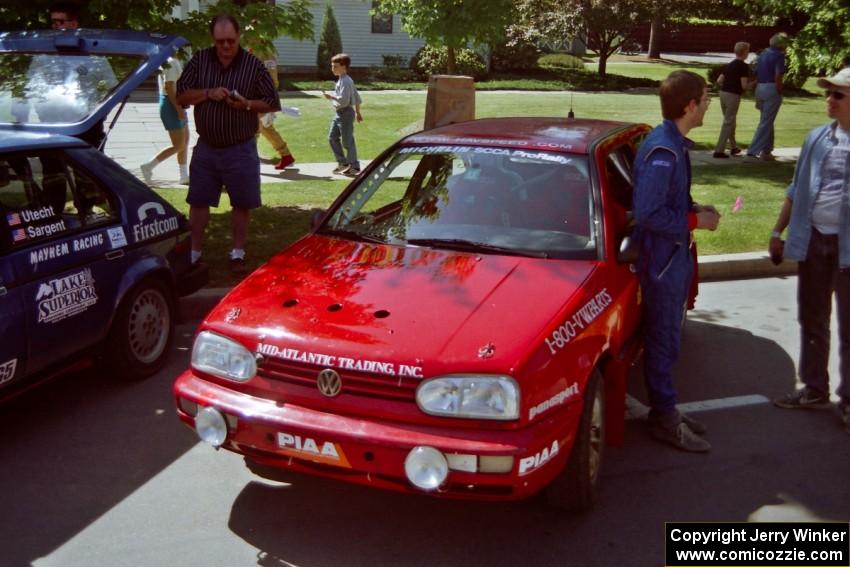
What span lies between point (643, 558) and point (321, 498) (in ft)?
4.66

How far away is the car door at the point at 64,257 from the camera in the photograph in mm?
4656

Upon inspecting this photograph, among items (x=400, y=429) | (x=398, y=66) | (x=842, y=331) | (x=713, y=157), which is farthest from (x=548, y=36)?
(x=400, y=429)

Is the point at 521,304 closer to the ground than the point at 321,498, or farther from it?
farther from it

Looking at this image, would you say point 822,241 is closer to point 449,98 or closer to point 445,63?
point 449,98

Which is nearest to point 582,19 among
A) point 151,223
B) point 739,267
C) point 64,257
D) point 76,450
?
point 739,267

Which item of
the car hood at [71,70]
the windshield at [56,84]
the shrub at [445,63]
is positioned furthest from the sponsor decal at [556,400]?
the shrub at [445,63]

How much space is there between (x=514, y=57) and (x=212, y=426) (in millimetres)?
29342

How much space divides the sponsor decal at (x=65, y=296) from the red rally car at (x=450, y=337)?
108cm

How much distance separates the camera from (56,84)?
20.2 ft

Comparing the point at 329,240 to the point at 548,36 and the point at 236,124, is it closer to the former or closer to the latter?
the point at 236,124

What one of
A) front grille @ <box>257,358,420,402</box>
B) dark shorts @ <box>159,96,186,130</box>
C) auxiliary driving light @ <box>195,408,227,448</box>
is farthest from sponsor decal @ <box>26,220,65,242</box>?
dark shorts @ <box>159,96,186,130</box>

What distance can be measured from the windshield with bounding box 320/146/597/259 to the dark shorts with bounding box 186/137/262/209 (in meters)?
2.35

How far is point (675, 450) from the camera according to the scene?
478 cm

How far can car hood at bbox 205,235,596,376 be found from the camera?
3.63 m
